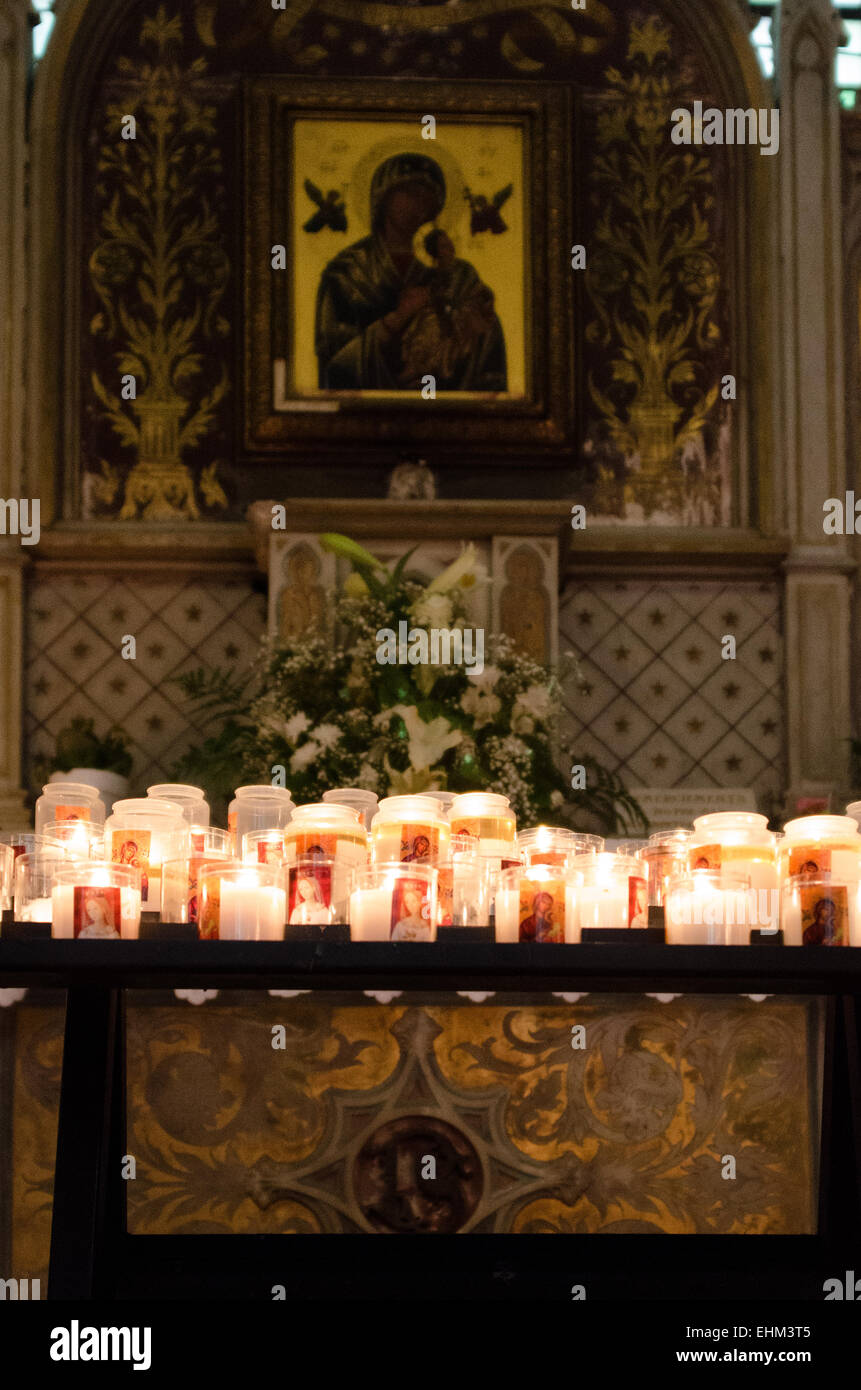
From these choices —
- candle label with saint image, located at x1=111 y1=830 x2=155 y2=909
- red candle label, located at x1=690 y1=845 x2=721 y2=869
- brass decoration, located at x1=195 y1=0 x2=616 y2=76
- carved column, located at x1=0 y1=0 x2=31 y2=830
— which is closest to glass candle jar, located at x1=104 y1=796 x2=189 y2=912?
candle label with saint image, located at x1=111 y1=830 x2=155 y2=909

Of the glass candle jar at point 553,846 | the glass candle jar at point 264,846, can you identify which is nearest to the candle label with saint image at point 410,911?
the glass candle jar at point 553,846

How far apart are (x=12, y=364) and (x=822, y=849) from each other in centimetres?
450

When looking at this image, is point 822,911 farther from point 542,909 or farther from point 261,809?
point 261,809

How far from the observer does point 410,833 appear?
123 inches

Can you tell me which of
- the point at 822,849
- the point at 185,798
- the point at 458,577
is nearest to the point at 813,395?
the point at 458,577

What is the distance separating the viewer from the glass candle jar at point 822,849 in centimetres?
305

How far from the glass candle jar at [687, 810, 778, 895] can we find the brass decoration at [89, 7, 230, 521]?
13.0 ft

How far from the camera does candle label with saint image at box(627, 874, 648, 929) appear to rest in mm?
3186

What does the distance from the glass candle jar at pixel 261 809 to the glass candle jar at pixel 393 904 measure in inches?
25.3

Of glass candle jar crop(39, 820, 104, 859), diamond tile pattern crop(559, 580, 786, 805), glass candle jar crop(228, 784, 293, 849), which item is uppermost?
diamond tile pattern crop(559, 580, 786, 805)

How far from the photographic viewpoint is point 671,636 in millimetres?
6758

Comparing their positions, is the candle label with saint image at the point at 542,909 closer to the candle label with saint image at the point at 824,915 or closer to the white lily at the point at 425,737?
the candle label with saint image at the point at 824,915

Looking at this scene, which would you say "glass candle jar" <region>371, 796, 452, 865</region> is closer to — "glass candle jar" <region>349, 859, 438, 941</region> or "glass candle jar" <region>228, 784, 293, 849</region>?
"glass candle jar" <region>349, 859, 438, 941</region>
